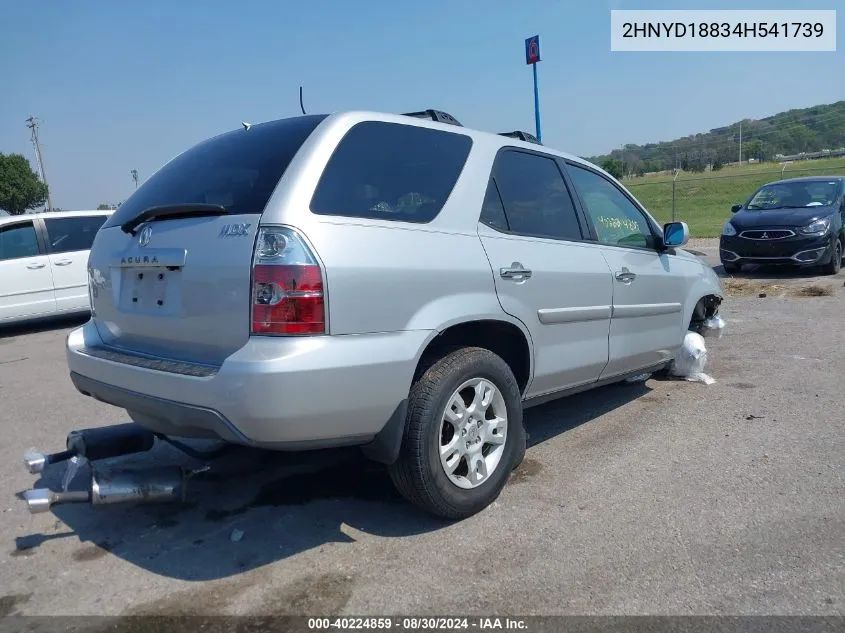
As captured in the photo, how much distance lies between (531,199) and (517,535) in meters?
1.77

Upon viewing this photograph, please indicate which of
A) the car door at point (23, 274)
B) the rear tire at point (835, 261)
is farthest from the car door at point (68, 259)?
the rear tire at point (835, 261)

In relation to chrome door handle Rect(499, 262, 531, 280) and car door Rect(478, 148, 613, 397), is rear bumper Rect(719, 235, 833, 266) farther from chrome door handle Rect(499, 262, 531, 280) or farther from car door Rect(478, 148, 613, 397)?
chrome door handle Rect(499, 262, 531, 280)

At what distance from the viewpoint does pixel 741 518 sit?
3168 mm

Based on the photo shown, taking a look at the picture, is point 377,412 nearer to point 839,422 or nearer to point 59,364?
point 839,422

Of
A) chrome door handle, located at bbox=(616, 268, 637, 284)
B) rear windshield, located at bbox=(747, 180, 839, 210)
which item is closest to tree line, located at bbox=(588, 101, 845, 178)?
rear windshield, located at bbox=(747, 180, 839, 210)

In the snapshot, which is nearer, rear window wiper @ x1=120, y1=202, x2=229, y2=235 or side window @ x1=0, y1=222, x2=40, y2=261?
rear window wiper @ x1=120, y1=202, x2=229, y2=235

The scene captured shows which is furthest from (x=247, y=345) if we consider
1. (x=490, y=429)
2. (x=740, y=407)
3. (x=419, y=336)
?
(x=740, y=407)

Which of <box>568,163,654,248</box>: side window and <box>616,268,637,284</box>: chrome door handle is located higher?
<box>568,163,654,248</box>: side window

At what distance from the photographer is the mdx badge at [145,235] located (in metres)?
3.06

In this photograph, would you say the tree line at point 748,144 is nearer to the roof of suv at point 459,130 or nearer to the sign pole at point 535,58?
the sign pole at point 535,58

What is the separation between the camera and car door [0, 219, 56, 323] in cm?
940

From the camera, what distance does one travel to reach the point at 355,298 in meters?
2.68

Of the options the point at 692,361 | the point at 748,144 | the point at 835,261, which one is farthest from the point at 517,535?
the point at 748,144

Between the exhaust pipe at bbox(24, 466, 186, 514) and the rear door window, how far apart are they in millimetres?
1925
